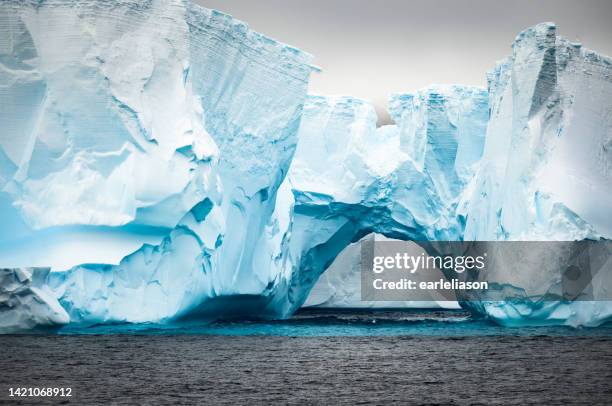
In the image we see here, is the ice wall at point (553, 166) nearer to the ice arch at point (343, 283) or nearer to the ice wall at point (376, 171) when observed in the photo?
the ice wall at point (376, 171)

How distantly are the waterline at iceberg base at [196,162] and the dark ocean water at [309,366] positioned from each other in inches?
27.0

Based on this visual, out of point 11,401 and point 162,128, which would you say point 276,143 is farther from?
point 11,401

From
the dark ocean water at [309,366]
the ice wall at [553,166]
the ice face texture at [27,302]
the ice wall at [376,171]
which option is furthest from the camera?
the ice wall at [376,171]

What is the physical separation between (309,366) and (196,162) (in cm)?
392

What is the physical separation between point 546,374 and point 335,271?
1469cm

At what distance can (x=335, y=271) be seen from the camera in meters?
24.1

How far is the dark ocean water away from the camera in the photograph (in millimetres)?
7965

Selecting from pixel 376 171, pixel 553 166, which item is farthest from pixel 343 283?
pixel 553 166

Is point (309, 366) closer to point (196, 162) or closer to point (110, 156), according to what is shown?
point (196, 162)

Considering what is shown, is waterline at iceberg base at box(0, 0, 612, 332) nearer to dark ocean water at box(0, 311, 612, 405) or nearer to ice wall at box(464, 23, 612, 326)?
ice wall at box(464, 23, 612, 326)

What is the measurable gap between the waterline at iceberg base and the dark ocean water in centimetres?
69

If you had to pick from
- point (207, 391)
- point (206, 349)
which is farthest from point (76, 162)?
point (207, 391)

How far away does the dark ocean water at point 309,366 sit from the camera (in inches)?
314

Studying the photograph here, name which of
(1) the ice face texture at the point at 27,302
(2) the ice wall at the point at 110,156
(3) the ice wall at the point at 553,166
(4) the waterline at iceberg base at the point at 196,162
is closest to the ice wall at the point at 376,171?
(4) the waterline at iceberg base at the point at 196,162
